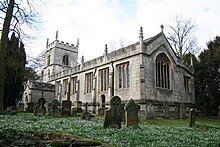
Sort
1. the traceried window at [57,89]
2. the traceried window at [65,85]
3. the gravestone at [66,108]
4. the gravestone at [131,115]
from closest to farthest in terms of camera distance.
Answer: the gravestone at [131,115]
the gravestone at [66,108]
the traceried window at [65,85]
the traceried window at [57,89]

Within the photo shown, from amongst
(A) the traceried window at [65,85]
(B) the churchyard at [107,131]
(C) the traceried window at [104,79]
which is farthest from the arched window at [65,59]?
(B) the churchyard at [107,131]

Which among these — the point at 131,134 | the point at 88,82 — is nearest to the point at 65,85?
the point at 88,82

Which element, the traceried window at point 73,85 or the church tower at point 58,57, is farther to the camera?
the church tower at point 58,57

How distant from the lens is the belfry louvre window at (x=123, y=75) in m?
20.8

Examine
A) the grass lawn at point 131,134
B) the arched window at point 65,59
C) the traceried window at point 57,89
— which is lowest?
the grass lawn at point 131,134

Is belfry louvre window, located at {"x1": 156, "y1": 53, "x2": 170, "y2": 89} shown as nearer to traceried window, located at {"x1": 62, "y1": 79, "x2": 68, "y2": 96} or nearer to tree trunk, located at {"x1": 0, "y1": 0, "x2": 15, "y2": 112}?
tree trunk, located at {"x1": 0, "y1": 0, "x2": 15, "y2": 112}

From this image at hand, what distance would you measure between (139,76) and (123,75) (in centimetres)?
261

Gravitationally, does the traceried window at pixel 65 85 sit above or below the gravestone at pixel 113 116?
above

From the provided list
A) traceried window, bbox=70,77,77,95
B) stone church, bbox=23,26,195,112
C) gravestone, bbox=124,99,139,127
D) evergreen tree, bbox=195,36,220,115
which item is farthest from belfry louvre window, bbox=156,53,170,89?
traceried window, bbox=70,77,77,95

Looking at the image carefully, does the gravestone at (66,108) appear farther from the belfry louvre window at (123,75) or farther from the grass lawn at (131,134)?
the grass lawn at (131,134)

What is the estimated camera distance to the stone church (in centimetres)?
1942

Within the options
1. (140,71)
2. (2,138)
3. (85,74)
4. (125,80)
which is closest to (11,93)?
(85,74)

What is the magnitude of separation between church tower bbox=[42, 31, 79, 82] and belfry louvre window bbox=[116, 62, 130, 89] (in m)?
20.8

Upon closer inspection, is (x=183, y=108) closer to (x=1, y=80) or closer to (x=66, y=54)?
(x=1, y=80)
